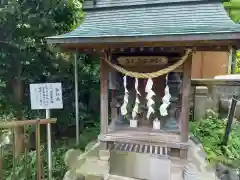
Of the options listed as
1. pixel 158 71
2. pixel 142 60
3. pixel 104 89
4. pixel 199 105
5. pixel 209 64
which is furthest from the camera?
pixel 209 64

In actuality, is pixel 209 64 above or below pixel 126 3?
below

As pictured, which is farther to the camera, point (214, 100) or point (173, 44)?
point (214, 100)

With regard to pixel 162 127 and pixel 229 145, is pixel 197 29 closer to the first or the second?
pixel 162 127

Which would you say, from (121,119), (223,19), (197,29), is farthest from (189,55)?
(121,119)

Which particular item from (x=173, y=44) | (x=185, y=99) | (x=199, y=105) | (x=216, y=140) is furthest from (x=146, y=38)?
(x=199, y=105)

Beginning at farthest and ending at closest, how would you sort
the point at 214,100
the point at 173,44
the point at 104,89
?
the point at 214,100 < the point at 104,89 < the point at 173,44

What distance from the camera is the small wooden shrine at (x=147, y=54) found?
290 cm

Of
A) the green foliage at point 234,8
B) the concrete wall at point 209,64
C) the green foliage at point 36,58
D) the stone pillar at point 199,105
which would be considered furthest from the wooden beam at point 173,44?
the concrete wall at point 209,64

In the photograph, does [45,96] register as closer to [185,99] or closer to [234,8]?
[185,99]

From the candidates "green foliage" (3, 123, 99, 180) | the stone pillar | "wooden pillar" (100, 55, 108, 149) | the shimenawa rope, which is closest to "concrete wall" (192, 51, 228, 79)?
the stone pillar

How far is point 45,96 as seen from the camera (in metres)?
3.62

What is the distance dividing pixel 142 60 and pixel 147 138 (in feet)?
4.10

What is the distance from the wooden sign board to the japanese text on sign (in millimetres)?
1157

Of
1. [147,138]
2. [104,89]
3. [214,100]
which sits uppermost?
[104,89]
